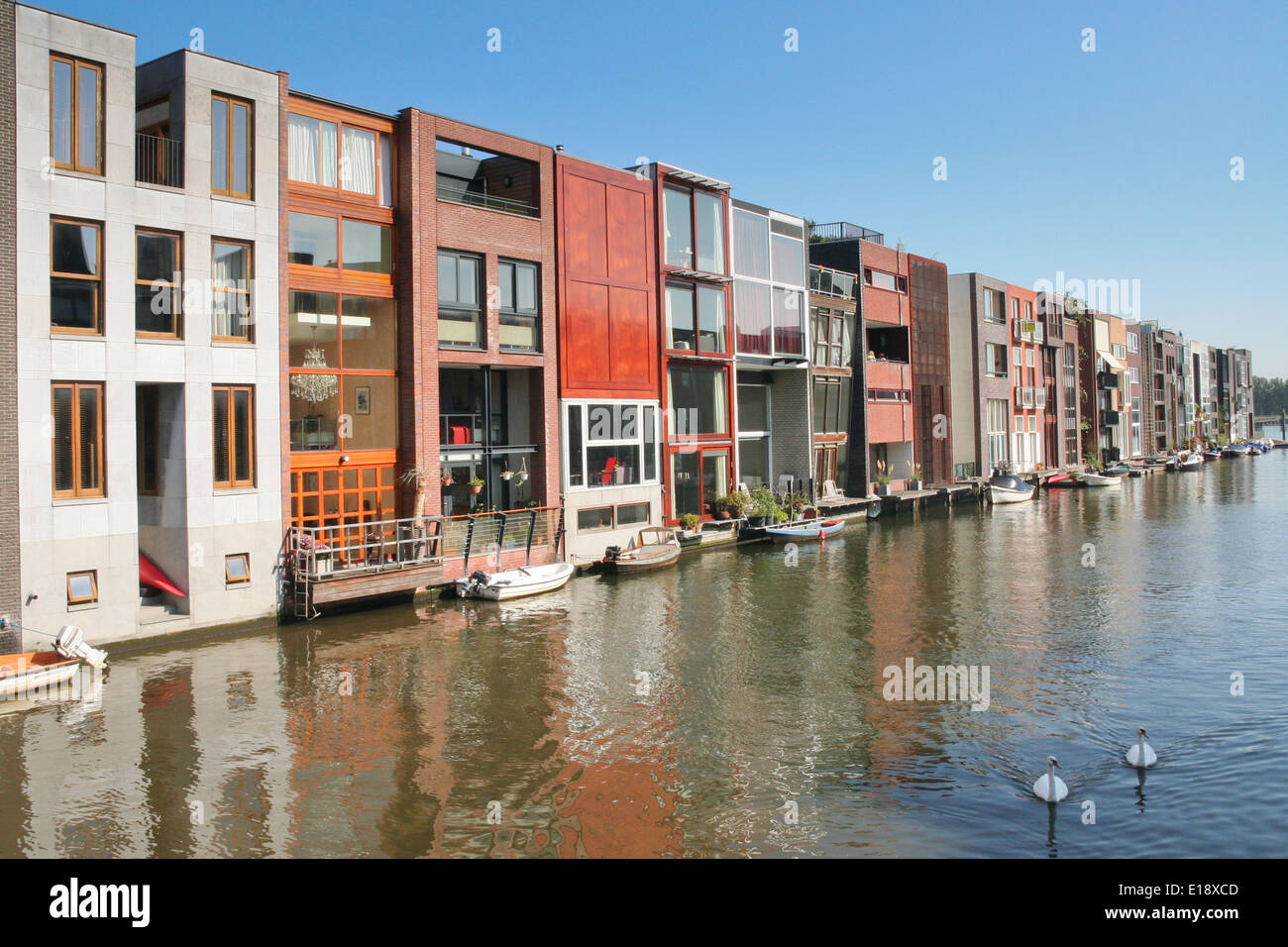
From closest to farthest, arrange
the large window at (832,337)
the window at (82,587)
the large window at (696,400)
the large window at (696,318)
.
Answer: the window at (82,587)
the large window at (696,318)
the large window at (696,400)
the large window at (832,337)

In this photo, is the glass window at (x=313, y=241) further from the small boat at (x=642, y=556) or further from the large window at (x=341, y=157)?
the small boat at (x=642, y=556)

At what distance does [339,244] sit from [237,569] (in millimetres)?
9669

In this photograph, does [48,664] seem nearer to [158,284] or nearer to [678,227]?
[158,284]

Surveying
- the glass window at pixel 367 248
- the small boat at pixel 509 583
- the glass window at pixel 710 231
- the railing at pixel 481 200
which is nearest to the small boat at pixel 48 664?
the small boat at pixel 509 583

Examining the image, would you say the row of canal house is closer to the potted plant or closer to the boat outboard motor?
the boat outboard motor

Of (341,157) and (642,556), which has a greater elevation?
(341,157)

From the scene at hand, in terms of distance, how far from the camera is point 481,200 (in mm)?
32938

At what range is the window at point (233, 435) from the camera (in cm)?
2414

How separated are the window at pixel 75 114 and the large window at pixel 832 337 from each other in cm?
3765

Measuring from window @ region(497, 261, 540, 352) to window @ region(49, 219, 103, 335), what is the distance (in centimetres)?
1307

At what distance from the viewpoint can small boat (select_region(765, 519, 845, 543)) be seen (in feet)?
141

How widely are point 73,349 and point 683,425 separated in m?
25.1

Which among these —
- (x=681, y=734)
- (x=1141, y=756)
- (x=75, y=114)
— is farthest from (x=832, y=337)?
(x=1141, y=756)
